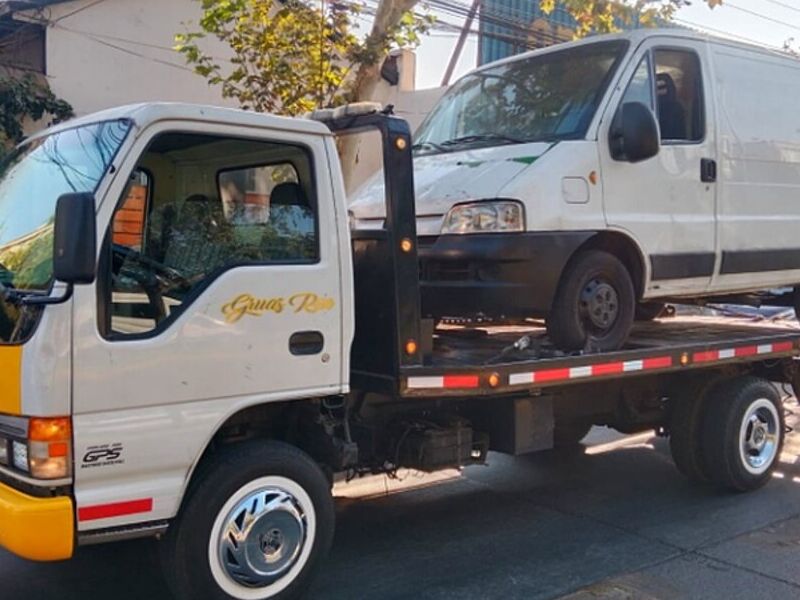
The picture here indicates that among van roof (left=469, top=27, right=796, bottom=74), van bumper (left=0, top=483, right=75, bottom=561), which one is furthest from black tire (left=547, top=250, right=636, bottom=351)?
van bumper (left=0, top=483, right=75, bottom=561)

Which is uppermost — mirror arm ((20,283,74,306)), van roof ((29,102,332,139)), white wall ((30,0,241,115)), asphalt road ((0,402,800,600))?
white wall ((30,0,241,115))

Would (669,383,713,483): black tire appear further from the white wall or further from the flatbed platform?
the white wall

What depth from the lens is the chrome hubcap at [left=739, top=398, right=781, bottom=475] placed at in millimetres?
6662

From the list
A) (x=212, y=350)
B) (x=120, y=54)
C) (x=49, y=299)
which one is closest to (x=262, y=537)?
(x=212, y=350)

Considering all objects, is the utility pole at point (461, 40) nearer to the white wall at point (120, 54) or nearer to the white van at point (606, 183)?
the white wall at point (120, 54)

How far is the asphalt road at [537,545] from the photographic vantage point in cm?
473

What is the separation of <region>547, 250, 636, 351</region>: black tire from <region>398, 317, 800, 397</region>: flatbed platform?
3.8 inches

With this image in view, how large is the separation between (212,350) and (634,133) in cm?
295

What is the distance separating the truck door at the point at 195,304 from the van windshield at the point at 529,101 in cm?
188

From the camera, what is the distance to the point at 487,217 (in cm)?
524

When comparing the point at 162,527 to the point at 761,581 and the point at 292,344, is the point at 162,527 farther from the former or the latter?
the point at 761,581

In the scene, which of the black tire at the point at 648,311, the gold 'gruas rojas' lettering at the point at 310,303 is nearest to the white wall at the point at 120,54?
the black tire at the point at 648,311

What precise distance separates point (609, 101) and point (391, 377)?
2.36 metres

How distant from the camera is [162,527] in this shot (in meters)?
3.91
